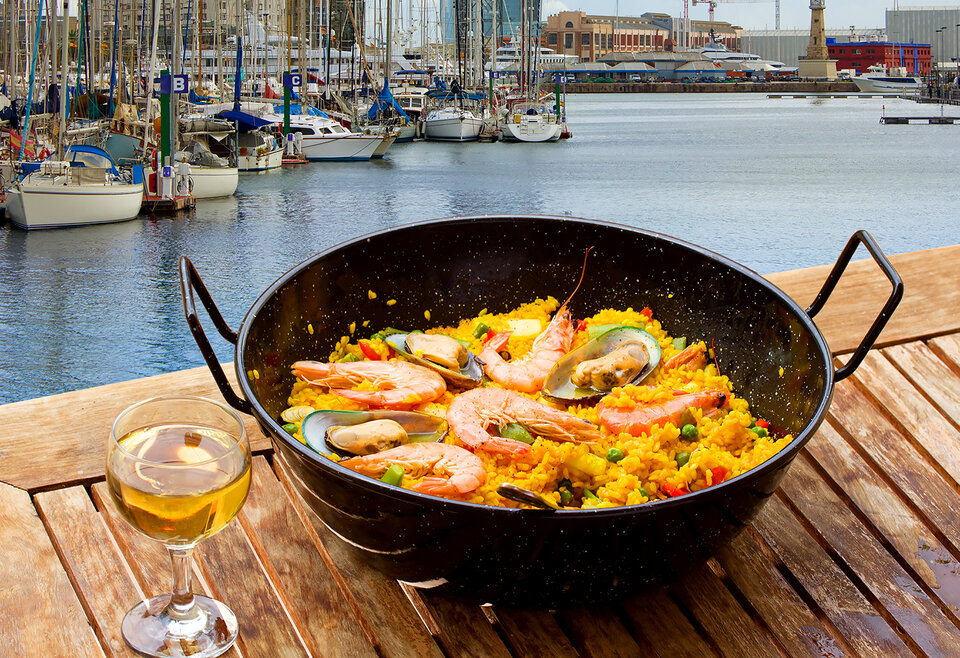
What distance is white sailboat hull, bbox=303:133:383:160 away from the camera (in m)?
21.2

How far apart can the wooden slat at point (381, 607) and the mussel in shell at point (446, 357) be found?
0.28 metres

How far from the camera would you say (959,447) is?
4.31ft

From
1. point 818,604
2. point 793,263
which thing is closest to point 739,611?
point 818,604

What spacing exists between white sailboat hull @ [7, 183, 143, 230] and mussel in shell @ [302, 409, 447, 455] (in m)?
12.3

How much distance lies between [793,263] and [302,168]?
12933mm

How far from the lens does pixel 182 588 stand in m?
0.84

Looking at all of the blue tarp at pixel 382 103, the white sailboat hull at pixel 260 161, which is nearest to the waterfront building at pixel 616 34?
the blue tarp at pixel 382 103

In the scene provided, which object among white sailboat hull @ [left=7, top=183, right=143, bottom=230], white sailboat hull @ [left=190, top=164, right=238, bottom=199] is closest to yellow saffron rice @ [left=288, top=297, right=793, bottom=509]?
white sailboat hull @ [left=7, top=183, right=143, bottom=230]

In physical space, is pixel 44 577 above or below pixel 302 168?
below

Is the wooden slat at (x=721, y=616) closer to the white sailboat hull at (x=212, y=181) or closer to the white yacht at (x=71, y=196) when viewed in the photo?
the white yacht at (x=71, y=196)

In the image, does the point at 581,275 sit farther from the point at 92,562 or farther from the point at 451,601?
the point at 92,562

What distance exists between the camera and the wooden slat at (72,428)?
1.12m

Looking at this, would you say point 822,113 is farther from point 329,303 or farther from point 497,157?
point 329,303

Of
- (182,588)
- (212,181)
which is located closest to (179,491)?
(182,588)
